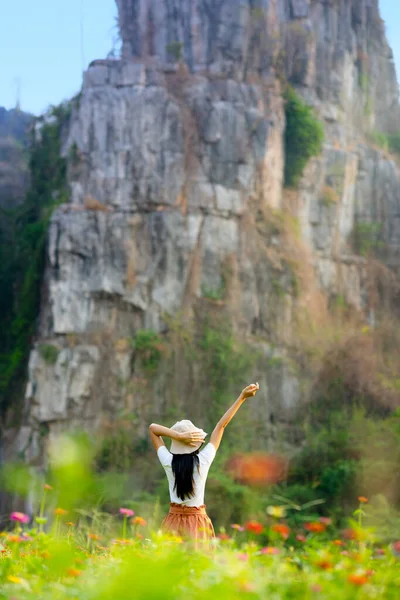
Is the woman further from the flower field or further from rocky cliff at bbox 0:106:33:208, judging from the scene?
rocky cliff at bbox 0:106:33:208

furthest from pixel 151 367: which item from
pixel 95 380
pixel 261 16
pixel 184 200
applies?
pixel 261 16

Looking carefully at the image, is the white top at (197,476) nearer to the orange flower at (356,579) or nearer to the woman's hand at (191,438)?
the woman's hand at (191,438)

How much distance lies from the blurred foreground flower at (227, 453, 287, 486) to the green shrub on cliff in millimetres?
9445

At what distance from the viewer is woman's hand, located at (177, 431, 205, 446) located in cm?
649

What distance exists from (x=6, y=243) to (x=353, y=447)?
14.0 metres

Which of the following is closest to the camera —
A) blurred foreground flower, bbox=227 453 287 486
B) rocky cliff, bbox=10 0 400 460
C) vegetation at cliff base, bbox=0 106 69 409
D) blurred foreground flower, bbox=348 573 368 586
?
blurred foreground flower, bbox=348 573 368 586

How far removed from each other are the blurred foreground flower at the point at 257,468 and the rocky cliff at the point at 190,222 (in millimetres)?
1283

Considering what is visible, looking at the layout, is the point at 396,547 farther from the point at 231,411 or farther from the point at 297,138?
the point at 297,138

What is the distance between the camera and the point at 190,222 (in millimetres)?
26328

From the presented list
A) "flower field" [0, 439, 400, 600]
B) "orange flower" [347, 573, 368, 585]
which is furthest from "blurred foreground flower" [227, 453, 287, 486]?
"orange flower" [347, 573, 368, 585]

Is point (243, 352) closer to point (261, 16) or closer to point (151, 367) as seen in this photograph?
point (151, 367)

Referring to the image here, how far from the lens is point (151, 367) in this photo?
25.4 metres

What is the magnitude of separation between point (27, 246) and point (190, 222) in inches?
226

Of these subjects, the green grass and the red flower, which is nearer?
the green grass
